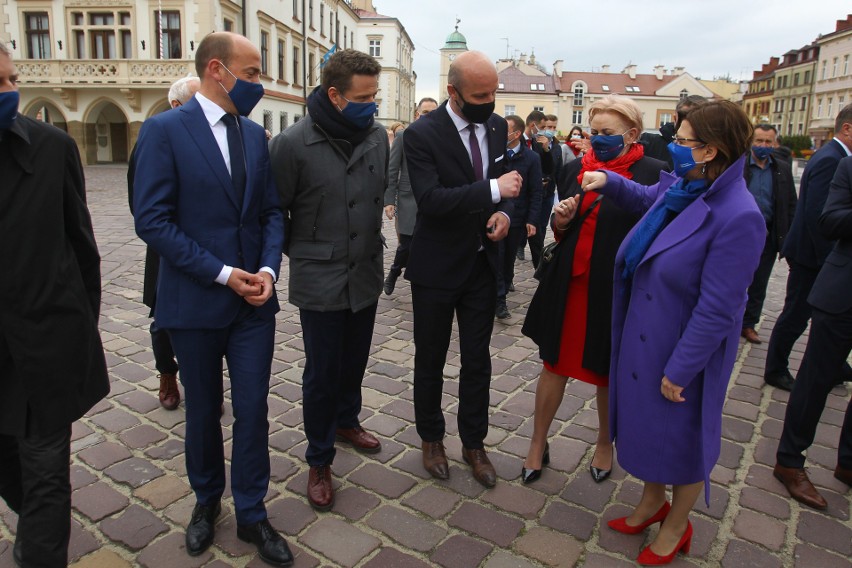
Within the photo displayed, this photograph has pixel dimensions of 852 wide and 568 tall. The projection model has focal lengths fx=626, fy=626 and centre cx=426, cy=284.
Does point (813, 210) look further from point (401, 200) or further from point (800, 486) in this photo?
point (401, 200)

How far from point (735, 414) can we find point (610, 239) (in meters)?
2.14

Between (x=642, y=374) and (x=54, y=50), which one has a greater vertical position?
(x=54, y=50)

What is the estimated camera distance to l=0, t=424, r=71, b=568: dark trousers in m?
2.40

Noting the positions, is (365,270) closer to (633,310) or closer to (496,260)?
(496,260)

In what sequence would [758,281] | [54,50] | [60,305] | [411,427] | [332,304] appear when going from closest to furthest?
[60,305], [332,304], [411,427], [758,281], [54,50]

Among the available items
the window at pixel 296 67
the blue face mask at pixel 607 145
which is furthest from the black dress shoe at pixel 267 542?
the window at pixel 296 67

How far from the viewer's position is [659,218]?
282cm

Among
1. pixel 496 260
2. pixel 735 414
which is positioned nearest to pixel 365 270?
pixel 496 260

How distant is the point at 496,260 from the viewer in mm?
3586

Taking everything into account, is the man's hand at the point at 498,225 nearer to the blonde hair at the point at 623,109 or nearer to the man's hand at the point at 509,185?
the man's hand at the point at 509,185

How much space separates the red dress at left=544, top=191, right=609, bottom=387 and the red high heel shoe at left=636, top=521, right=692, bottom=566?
34.5 inches

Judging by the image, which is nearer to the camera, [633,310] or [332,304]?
[633,310]

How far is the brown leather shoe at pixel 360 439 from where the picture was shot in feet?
12.7

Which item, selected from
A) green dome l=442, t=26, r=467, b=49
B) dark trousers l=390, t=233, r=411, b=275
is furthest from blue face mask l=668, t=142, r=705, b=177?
green dome l=442, t=26, r=467, b=49
